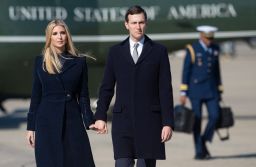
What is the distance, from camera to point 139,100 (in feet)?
24.3

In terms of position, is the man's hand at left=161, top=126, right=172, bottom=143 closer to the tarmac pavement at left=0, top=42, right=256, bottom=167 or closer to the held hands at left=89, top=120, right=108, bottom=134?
the held hands at left=89, top=120, right=108, bottom=134

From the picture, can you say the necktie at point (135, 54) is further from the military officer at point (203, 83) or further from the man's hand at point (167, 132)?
the military officer at point (203, 83)

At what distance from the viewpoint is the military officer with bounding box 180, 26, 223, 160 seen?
39.1ft

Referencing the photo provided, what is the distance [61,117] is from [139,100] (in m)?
0.61

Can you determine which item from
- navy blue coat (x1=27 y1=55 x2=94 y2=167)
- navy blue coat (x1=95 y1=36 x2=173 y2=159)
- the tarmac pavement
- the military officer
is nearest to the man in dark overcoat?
navy blue coat (x1=95 y1=36 x2=173 y2=159)

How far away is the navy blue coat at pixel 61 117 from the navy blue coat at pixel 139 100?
0.23m

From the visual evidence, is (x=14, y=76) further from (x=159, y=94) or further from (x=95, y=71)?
(x=159, y=94)

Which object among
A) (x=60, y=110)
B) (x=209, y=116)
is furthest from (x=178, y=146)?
(x=60, y=110)

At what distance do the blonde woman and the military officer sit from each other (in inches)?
186

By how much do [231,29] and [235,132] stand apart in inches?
67.0

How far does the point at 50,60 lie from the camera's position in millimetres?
7227

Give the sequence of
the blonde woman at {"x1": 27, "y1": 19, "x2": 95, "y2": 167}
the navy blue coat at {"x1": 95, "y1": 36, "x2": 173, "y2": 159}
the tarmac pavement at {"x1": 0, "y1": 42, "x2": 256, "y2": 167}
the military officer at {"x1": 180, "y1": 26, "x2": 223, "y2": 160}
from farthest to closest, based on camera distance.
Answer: the military officer at {"x1": 180, "y1": 26, "x2": 223, "y2": 160}
the tarmac pavement at {"x1": 0, "y1": 42, "x2": 256, "y2": 167}
the navy blue coat at {"x1": 95, "y1": 36, "x2": 173, "y2": 159}
the blonde woman at {"x1": 27, "y1": 19, "x2": 95, "y2": 167}

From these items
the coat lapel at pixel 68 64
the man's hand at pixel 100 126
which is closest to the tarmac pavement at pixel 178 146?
the man's hand at pixel 100 126

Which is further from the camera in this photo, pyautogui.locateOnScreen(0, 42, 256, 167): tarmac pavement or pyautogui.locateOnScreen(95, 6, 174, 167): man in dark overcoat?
pyautogui.locateOnScreen(0, 42, 256, 167): tarmac pavement
